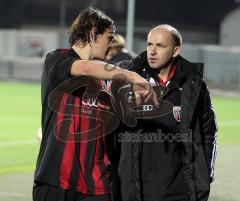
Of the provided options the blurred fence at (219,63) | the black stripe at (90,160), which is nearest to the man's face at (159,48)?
the black stripe at (90,160)

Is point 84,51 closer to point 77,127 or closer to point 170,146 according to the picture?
point 77,127

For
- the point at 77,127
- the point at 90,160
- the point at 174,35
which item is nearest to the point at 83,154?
the point at 90,160

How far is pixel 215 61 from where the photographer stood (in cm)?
3719

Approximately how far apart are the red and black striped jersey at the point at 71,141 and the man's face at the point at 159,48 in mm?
697

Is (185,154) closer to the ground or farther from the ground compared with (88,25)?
closer to the ground

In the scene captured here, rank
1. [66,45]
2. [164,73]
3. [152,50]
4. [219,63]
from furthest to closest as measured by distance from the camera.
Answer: [66,45]
[219,63]
[164,73]
[152,50]

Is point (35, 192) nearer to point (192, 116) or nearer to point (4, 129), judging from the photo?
point (192, 116)

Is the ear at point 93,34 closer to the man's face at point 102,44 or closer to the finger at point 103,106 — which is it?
the man's face at point 102,44

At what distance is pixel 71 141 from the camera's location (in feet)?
15.8

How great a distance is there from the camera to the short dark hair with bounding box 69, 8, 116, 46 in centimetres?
471

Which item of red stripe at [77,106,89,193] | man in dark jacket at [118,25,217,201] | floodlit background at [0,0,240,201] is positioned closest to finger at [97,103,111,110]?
red stripe at [77,106,89,193]

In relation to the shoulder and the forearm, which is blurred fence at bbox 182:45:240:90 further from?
the forearm

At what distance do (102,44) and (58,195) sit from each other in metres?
1.02

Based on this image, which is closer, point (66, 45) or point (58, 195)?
point (58, 195)
